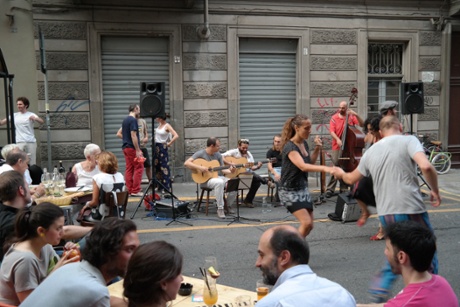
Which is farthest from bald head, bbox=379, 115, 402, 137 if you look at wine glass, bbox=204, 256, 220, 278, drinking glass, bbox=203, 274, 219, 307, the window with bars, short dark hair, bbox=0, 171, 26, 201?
the window with bars

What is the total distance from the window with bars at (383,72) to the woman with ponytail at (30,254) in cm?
1151

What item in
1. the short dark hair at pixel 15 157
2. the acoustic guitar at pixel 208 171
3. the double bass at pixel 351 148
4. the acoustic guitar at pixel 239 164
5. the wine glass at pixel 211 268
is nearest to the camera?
the wine glass at pixel 211 268

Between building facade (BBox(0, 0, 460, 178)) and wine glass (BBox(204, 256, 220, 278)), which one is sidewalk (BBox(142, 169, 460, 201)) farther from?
wine glass (BBox(204, 256, 220, 278))

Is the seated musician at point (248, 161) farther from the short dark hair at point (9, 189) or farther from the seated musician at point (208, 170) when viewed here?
the short dark hair at point (9, 189)

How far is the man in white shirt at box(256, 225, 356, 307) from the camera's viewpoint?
2.21 m

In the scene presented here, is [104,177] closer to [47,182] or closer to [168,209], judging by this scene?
[47,182]

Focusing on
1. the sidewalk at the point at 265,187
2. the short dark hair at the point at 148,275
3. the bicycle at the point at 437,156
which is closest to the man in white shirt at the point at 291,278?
the short dark hair at the point at 148,275

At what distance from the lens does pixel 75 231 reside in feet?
13.4

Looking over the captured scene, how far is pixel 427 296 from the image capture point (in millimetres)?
2713

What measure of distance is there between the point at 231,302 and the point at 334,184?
7253 mm

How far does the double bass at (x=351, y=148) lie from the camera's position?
9.39 meters

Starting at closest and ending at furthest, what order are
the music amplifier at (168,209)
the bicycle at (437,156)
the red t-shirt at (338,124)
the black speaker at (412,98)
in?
the music amplifier at (168,209)
the black speaker at (412,98)
the red t-shirt at (338,124)
the bicycle at (437,156)

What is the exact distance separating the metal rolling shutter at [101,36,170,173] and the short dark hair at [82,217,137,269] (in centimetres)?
941

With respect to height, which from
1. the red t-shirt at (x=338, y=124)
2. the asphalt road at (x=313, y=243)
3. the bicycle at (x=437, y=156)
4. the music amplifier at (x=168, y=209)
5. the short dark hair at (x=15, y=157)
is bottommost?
the asphalt road at (x=313, y=243)
